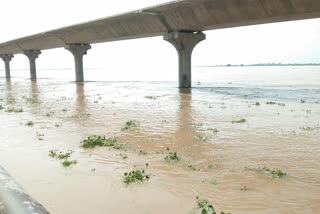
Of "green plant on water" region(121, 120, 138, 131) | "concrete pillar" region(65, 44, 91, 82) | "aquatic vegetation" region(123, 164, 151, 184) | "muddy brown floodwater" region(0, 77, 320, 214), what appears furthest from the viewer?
"concrete pillar" region(65, 44, 91, 82)

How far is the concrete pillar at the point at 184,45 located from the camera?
85.6 ft

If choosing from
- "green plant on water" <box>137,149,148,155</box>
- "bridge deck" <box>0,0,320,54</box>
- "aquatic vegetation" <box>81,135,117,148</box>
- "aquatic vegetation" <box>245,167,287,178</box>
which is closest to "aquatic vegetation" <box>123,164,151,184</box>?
"green plant on water" <box>137,149,148,155</box>

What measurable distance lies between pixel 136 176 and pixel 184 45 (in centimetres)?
2254

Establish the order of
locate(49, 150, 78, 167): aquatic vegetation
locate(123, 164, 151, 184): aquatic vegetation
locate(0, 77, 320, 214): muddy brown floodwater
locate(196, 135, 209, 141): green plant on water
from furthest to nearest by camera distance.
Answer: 1. locate(196, 135, 209, 141): green plant on water
2. locate(49, 150, 78, 167): aquatic vegetation
3. locate(123, 164, 151, 184): aquatic vegetation
4. locate(0, 77, 320, 214): muddy brown floodwater

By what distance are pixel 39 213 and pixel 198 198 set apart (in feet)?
10.0

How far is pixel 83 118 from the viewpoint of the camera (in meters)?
12.0

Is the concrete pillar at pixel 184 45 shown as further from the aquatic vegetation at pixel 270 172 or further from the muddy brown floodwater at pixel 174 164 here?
the aquatic vegetation at pixel 270 172

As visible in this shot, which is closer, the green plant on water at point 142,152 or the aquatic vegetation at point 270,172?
the aquatic vegetation at point 270,172

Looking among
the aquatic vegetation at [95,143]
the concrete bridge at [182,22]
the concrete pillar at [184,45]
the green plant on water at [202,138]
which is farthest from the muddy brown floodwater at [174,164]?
the concrete pillar at [184,45]

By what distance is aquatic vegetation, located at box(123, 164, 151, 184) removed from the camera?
522 centimetres

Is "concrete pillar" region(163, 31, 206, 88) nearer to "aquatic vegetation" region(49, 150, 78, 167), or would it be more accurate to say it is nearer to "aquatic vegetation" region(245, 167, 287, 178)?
"aquatic vegetation" region(49, 150, 78, 167)

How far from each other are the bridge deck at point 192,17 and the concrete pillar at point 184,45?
26.3 inches

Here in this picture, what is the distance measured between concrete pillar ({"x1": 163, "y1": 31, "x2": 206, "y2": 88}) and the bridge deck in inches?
26.3

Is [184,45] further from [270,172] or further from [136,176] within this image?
[136,176]
